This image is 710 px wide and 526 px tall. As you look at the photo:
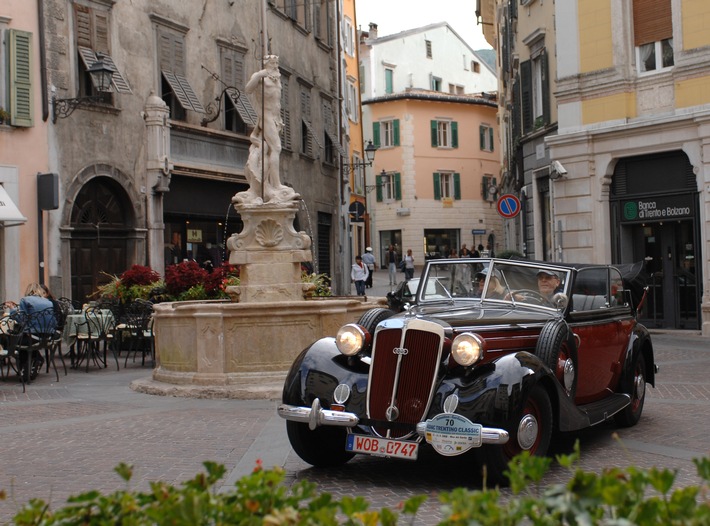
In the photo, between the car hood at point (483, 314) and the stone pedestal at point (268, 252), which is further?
the stone pedestal at point (268, 252)

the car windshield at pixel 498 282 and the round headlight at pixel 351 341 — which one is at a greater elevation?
the car windshield at pixel 498 282

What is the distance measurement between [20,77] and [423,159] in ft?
124

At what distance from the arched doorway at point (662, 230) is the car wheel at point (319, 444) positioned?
1337cm

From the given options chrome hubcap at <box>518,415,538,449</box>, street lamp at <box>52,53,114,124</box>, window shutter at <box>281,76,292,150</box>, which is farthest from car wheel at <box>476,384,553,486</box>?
window shutter at <box>281,76,292,150</box>

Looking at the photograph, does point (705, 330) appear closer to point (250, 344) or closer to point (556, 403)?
point (250, 344)

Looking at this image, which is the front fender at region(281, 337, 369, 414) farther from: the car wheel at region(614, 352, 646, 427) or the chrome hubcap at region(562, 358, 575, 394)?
the car wheel at region(614, 352, 646, 427)

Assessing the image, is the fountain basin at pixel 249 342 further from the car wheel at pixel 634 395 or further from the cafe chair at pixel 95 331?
the cafe chair at pixel 95 331

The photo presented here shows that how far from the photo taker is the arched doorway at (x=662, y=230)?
63.4ft

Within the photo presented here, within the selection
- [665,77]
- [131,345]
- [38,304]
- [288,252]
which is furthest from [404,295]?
[665,77]

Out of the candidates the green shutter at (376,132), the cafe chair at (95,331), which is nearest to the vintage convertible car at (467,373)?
the cafe chair at (95,331)

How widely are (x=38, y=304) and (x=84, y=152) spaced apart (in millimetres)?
8228

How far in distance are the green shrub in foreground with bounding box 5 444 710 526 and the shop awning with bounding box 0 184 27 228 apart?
54.3 feet

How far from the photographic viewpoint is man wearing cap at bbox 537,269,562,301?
806 centimetres

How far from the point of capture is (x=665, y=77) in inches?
773
